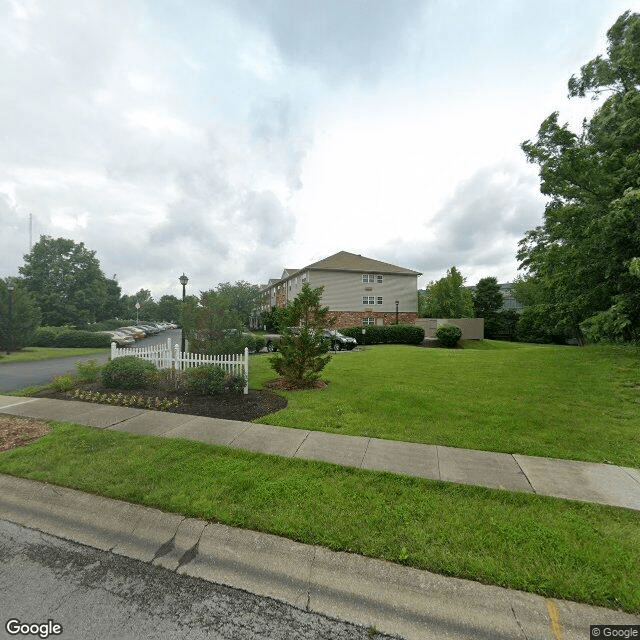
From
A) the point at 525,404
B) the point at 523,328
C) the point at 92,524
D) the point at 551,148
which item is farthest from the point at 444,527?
the point at 523,328

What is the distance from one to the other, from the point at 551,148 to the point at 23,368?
81.1ft

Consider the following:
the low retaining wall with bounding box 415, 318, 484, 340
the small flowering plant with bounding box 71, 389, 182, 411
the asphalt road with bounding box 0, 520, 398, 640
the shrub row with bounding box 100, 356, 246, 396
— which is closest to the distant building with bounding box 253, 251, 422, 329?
the low retaining wall with bounding box 415, 318, 484, 340

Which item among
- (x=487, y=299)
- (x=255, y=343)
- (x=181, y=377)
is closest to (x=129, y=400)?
(x=181, y=377)

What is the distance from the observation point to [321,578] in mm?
2553

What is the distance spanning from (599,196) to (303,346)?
1250 centimetres

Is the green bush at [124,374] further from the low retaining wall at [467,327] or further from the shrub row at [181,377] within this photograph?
the low retaining wall at [467,327]

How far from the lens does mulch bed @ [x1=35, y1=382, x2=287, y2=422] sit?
6508 millimetres

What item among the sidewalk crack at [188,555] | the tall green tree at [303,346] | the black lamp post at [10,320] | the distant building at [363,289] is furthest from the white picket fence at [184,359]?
the distant building at [363,289]

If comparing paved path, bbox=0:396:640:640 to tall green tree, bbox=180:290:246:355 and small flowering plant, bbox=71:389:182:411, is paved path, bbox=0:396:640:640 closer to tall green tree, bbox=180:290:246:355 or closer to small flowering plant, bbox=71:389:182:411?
small flowering plant, bbox=71:389:182:411

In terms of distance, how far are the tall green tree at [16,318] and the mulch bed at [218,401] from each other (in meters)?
16.4

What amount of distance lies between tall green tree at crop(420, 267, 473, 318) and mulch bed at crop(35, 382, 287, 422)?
121 ft

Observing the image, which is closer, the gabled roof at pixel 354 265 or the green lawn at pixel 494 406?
the green lawn at pixel 494 406

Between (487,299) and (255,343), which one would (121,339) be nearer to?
(255,343)

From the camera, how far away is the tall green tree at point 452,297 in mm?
40094
